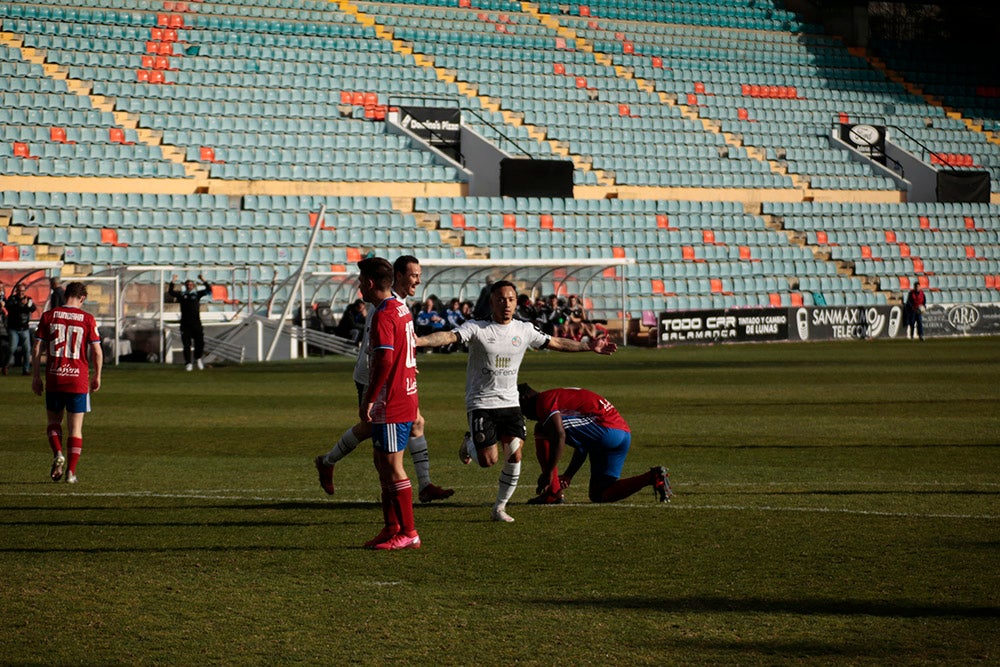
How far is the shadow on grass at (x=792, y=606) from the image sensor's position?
20.6 feet

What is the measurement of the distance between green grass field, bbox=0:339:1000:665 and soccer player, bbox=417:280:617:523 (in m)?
0.45

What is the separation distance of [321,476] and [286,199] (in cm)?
2639

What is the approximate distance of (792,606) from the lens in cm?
645

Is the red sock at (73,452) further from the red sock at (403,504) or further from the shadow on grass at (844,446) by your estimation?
the shadow on grass at (844,446)

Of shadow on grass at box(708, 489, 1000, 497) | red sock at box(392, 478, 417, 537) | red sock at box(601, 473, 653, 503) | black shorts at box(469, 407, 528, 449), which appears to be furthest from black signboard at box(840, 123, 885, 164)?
red sock at box(392, 478, 417, 537)

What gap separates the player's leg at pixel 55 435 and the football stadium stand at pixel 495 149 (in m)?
16.7

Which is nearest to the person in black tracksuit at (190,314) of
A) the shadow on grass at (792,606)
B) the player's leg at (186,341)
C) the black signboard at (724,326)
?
the player's leg at (186,341)

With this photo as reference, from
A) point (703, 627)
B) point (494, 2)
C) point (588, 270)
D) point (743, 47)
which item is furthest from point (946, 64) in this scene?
point (703, 627)

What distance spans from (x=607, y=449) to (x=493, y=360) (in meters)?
1.14

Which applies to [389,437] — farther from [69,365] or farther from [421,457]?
[69,365]

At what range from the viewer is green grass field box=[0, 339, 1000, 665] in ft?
19.1

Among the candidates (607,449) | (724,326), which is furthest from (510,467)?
(724,326)

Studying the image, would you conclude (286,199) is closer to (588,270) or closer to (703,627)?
(588,270)

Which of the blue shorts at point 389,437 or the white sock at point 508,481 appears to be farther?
the white sock at point 508,481
